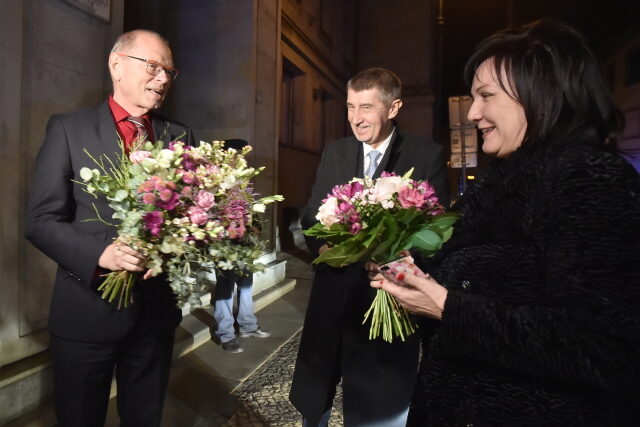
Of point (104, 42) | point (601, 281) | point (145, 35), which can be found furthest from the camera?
point (104, 42)

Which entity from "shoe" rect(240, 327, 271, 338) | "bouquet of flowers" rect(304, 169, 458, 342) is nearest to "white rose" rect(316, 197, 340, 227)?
"bouquet of flowers" rect(304, 169, 458, 342)

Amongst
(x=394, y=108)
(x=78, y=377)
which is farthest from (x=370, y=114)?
(x=78, y=377)

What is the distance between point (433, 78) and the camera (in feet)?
60.5

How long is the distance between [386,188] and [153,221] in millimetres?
863

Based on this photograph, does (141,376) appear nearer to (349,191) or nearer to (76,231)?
(76,231)

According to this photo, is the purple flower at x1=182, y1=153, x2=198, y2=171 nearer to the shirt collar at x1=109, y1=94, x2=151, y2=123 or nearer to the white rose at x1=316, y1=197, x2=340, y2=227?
the white rose at x1=316, y1=197, x2=340, y2=227

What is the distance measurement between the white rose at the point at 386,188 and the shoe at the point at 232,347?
323 cm

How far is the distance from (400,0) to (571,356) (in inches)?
777

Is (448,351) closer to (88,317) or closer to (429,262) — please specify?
(429,262)

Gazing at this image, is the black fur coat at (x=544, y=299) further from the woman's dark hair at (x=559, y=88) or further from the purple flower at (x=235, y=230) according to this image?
the purple flower at (x=235, y=230)

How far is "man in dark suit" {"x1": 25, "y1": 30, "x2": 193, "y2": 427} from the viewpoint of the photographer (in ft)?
5.49

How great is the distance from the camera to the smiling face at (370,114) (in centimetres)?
237

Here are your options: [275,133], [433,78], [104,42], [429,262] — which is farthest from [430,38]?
[429,262]

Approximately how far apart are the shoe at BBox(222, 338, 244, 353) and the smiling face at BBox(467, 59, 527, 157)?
360cm
